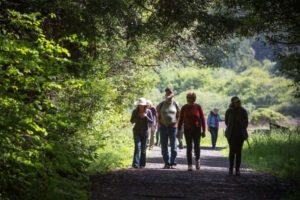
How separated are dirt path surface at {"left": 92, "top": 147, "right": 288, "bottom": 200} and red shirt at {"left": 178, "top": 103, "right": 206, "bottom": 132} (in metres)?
1.05

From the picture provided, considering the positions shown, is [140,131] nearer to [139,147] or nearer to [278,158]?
[139,147]

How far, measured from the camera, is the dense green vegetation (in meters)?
6.42

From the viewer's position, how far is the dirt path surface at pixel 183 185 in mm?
9586

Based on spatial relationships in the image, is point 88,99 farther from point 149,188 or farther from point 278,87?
point 278,87

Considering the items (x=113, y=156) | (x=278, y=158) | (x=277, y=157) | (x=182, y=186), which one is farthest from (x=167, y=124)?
(x=182, y=186)

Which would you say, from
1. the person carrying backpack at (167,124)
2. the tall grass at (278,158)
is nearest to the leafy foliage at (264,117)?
the tall grass at (278,158)

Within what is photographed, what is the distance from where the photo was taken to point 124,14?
38.6ft

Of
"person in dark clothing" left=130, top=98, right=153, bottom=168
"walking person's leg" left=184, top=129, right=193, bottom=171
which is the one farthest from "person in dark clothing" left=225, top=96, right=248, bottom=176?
"person in dark clothing" left=130, top=98, right=153, bottom=168

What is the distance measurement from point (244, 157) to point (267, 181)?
22.0ft

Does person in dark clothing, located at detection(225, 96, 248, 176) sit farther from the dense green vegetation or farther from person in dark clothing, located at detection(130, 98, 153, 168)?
person in dark clothing, located at detection(130, 98, 153, 168)

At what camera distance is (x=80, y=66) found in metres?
7.25

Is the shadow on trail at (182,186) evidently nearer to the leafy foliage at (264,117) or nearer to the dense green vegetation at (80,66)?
the dense green vegetation at (80,66)

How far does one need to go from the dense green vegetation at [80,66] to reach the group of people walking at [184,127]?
81cm

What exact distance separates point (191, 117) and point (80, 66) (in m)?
6.67
